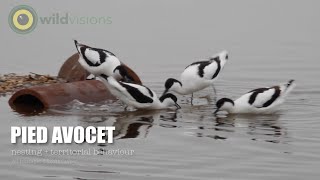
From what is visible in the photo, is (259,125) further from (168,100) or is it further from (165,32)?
(165,32)

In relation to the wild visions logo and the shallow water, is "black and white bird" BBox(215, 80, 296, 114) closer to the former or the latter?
the shallow water

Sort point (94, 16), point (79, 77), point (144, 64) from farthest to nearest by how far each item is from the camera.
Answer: point (94, 16) → point (144, 64) → point (79, 77)

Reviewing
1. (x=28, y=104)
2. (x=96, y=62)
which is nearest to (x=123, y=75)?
(x=96, y=62)

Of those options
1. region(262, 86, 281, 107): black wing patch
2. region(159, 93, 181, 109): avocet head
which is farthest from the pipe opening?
region(262, 86, 281, 107): black wing patch

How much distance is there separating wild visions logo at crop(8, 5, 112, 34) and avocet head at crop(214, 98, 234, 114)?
411 inches

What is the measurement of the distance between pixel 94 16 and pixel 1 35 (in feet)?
11.8

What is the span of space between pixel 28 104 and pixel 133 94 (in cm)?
196

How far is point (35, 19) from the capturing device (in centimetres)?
2269

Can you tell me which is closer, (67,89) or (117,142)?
(117,142)

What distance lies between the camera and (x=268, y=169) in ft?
30.4

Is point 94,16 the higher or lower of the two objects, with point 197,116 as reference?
higher

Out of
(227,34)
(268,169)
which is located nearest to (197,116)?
(268,169)

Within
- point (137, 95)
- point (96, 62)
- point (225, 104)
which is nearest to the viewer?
point (225, 104)

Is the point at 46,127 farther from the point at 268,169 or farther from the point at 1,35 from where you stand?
the point at 1,35
